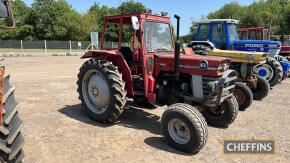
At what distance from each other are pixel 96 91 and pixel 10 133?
3139mm

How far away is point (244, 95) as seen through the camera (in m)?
7.43

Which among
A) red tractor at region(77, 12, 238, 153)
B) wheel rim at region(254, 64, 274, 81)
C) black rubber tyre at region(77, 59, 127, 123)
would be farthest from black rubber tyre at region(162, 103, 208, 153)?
wheel rim at region(254, 64, 274, 81)

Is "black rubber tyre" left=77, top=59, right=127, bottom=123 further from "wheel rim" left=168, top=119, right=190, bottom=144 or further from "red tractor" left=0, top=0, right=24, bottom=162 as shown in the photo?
"red tractor" left=0, top=0, right=24, bottom=162

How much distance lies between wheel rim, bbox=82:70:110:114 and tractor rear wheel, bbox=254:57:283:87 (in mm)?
6275

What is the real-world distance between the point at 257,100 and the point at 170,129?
4.67 meters

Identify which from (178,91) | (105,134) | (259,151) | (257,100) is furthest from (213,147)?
(257,100)

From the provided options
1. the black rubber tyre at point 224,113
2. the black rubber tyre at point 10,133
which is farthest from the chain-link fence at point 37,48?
→ the black rubber tyre at point 10,133

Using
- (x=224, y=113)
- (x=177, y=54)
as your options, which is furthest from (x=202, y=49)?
(x=177, y=54)

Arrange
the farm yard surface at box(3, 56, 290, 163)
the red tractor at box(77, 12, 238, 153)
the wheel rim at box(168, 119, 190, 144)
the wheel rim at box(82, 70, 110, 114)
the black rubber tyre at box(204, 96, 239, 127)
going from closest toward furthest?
the farm yard surface at box(3, 56, 290, 163), the wheel rim at box(168, 119, 190, 144), the red tractor at box(77, 12, 238, 153), the black rubber tyre at box(204, 96, 239, 127), the wheel rim at box(82, 70, 110, 114)

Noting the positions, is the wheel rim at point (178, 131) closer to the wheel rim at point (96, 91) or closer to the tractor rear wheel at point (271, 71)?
the wheel rim at point (96, 91)

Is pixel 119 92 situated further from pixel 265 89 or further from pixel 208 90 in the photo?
pixel 265 89

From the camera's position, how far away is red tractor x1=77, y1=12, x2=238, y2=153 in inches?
204

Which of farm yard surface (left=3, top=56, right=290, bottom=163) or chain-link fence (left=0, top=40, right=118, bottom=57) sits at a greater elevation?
chain-link fence (left=0, top=40, right=118, bottom=57)

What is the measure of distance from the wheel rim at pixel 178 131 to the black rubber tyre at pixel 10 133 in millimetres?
2481
